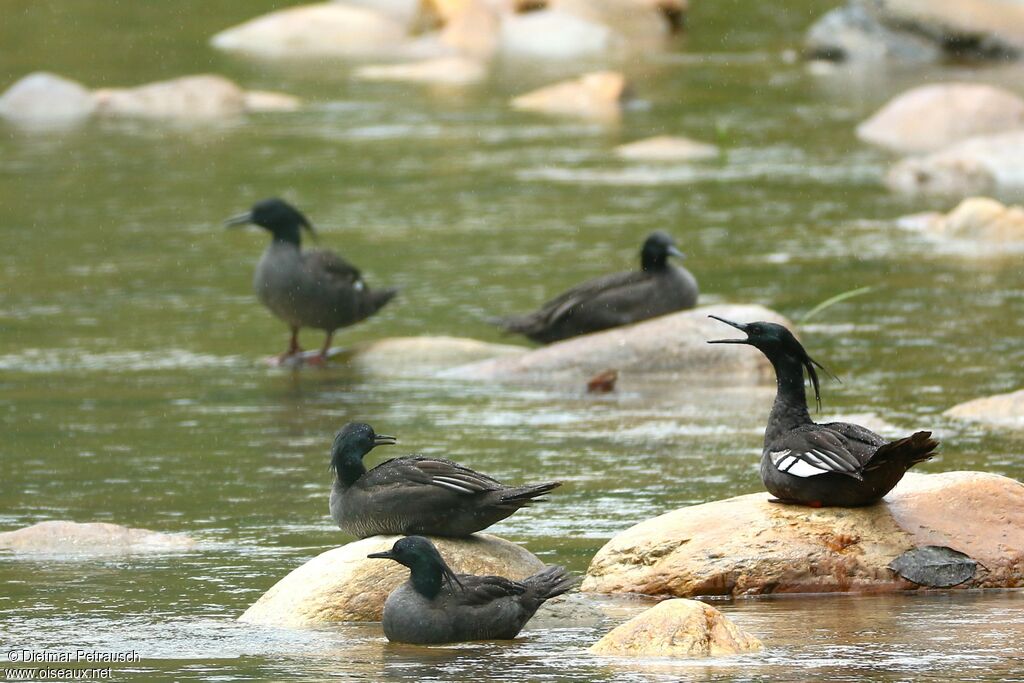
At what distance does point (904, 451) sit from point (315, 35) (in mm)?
34997

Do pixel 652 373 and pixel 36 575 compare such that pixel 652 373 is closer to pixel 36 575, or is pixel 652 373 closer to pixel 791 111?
pixel 36 575

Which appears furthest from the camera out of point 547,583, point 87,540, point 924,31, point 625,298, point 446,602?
point 924,31

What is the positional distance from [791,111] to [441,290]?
1375cm

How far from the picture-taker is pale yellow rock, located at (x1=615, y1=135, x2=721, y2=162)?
26.4m

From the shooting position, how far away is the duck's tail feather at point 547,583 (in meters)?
7.93

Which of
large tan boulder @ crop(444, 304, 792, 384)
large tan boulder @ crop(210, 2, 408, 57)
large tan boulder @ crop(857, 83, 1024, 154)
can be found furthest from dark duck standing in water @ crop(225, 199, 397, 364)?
large tan boulder @ crop(210, 2, 408, 57)

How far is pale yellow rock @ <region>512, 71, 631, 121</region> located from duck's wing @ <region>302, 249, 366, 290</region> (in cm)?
1606

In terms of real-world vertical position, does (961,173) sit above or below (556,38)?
above

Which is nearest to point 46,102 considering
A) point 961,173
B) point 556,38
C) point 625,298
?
point 556,38

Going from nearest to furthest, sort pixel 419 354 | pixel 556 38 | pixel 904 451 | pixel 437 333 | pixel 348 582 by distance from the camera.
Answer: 1. pixel 904 451
2. pixel 348 582
3. pixel 419 354
4. pixel 437 333
5. pixel 556 38

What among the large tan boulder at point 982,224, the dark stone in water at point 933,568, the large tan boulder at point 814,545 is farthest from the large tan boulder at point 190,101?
the dark stone in water at point 933,568

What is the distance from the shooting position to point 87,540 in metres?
9.86

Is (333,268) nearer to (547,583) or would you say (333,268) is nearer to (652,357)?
(652,357)

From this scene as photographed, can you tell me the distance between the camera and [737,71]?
117 feet
